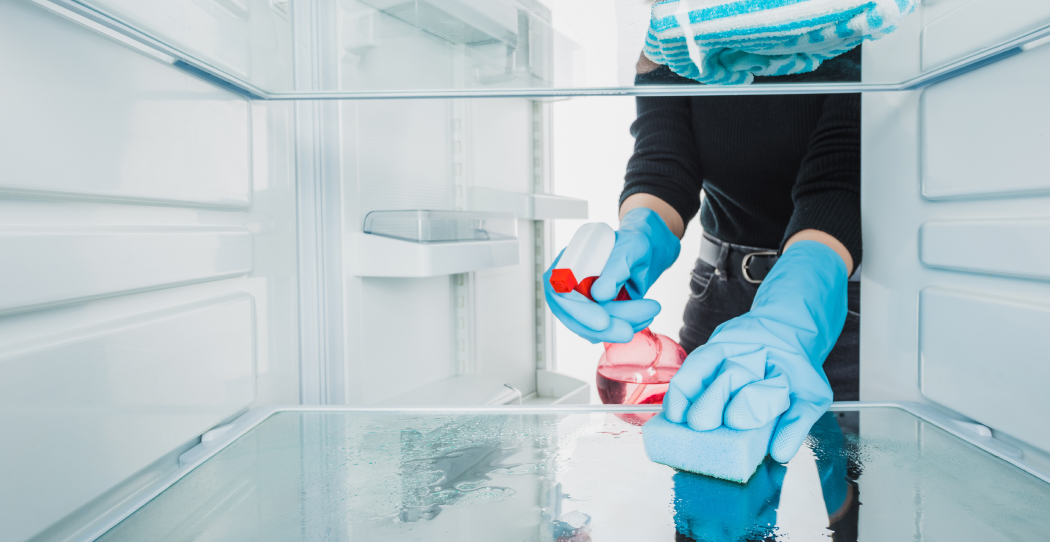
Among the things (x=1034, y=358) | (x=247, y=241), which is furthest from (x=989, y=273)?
(x=247, y=241)

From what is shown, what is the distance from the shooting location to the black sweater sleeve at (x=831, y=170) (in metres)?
1.08

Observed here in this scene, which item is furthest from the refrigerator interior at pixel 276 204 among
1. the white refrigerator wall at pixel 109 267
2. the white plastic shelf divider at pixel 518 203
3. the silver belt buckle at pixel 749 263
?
the white plastic shelf divider at pixel 518 203

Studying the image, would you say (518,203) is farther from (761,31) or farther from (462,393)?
(761,31)

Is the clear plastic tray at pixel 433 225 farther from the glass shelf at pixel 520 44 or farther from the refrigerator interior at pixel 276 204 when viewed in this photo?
the glass shelf at pixel 520 44

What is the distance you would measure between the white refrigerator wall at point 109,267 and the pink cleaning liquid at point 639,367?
28.7 inches

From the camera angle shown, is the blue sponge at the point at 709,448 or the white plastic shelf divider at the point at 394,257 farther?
Answer: the white plastic shelf divider at the point at 394,257

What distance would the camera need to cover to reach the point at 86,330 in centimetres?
59

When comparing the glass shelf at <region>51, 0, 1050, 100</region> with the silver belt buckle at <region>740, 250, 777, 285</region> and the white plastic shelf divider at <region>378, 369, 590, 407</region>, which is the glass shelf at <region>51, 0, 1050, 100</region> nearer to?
the silver belt buckle at <region>740, 250, 777, 285</region>

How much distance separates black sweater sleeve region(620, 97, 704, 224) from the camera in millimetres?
1377

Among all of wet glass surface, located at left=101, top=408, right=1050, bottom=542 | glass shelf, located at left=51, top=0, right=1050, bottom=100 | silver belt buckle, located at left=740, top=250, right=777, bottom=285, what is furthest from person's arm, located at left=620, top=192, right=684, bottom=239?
wet glass surface, located at left=101, top=408, right=1050, bottom=542

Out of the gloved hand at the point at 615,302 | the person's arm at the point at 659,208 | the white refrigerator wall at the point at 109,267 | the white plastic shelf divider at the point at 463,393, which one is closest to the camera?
the white refrigerator wall at the point at 109,267

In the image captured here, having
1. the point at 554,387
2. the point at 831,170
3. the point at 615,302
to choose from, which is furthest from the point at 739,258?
the point at 554,387

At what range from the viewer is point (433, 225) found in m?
1.37

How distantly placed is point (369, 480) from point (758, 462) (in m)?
0.44
